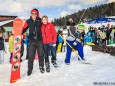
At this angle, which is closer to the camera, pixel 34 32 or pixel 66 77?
pixel 66 77

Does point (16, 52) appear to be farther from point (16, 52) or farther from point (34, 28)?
point (34, 28)

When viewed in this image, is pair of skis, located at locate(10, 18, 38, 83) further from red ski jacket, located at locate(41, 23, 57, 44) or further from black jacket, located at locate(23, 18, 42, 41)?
red ski jacket, located at locate(41, 23, 57, 44)

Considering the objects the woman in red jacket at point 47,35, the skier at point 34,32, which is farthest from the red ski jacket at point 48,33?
the skier at point 34,32

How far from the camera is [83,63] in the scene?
10.6 m

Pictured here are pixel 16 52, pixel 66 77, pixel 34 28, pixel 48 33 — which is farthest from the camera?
pixel 48 33

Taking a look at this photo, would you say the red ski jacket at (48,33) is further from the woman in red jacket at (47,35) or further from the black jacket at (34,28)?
the black jacket at (34,28)

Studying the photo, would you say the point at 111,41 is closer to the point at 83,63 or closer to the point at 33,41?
the point at 83,63

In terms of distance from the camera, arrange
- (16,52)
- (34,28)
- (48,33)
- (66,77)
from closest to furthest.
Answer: (66,77)
(16,52)
(34,28)
(48,33)

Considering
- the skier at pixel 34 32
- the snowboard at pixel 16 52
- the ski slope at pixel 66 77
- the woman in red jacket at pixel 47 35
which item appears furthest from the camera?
the woman in red jacket at pixel 47 35

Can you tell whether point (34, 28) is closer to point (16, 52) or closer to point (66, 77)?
point (16, 52)

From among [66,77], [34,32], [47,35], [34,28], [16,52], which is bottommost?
[66,77]

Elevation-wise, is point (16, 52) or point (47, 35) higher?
point (47, 35)

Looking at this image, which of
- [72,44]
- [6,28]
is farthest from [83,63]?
[6,28]

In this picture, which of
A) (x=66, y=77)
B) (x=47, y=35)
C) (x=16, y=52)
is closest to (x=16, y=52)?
(x=16, y=52)
